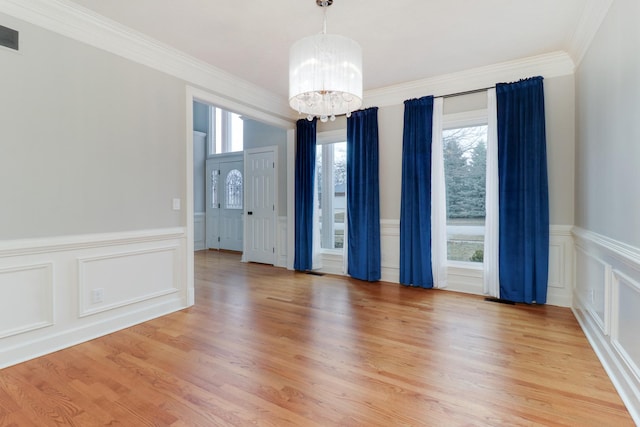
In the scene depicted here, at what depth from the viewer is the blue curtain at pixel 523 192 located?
→ 3.59 meters

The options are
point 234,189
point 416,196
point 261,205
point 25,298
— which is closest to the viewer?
point 25,298

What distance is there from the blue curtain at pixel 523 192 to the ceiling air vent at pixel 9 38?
4608mm

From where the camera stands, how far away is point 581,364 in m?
2.29

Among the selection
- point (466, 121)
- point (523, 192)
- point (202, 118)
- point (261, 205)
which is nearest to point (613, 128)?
point (523, 192)

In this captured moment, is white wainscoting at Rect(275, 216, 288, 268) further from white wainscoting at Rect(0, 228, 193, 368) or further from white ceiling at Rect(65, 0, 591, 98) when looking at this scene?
white ceiling at Rect(65, 0, 591, 98)

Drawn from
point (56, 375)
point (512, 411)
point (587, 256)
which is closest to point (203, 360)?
point (56, 375)

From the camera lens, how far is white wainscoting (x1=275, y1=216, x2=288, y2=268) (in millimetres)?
5820

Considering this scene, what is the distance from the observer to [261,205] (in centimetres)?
621

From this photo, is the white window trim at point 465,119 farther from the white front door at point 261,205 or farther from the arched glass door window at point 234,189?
the arched glass door window at point 234,189

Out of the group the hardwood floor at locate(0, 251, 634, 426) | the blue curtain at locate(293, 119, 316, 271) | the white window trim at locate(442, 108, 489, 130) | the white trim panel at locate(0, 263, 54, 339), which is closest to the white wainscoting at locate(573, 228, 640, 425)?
the hardwood floor at locate(0, 251, 634, 426)

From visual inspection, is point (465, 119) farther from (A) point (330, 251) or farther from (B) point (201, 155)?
(B) point (201, 155)

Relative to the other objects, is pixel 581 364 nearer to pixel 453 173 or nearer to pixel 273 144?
pixel 453 173

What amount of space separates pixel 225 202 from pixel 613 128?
7.04 m

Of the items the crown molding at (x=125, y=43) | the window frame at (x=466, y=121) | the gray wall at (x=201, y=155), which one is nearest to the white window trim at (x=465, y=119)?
the window frame at (x=466, y=121)
